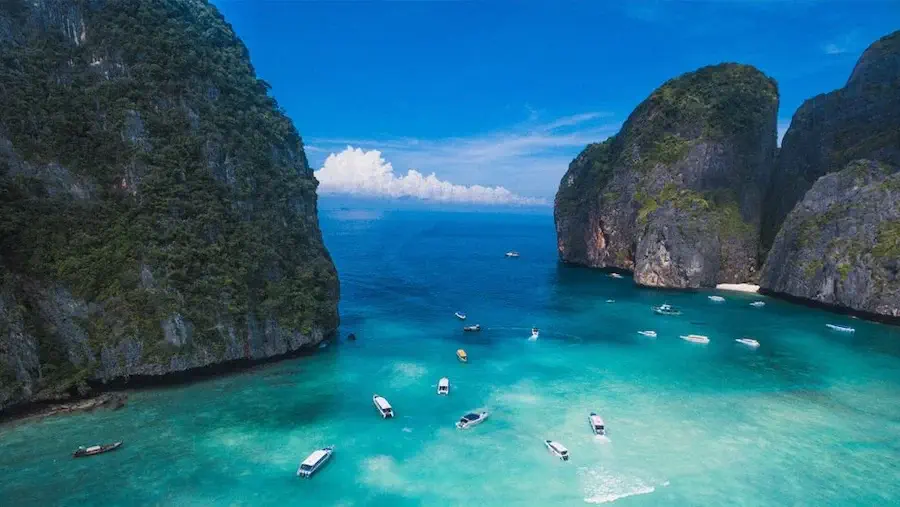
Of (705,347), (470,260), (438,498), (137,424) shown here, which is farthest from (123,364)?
(470,260)

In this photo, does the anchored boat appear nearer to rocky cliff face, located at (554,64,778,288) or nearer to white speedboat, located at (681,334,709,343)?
white speedboat, located at (681,334,709,343)

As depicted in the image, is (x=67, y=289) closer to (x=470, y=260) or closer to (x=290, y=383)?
(x=290, y=383)

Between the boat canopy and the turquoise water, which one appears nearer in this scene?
the turquoise water

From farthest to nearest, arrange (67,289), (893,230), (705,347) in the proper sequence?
(893,230) < (705,347) < (67,289)

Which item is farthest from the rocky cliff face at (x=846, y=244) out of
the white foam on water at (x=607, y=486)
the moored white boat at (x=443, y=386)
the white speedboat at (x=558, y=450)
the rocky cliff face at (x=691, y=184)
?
the moored white boat at (x=443, y=386)

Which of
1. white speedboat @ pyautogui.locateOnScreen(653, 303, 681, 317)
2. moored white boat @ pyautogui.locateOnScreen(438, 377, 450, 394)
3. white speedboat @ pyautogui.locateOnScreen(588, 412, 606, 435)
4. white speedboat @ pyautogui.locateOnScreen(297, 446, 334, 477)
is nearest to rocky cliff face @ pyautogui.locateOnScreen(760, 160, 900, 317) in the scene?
white speedboat @ pyautogui.locateOnScreen(653, 303, 681, 317)
